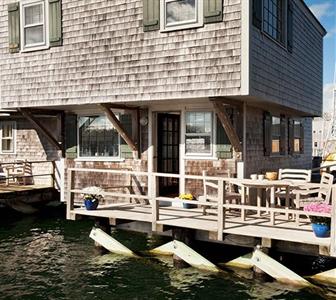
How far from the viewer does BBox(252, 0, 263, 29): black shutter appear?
925cm

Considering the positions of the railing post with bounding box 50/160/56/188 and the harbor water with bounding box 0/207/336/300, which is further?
the railing post with bounding box 50/160/56/188

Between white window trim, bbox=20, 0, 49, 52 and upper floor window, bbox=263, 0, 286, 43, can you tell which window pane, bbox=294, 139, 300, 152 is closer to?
upper floor window, bbox=263, 0, 286, 43

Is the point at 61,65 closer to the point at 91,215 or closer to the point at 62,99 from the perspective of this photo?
the point at 62,99

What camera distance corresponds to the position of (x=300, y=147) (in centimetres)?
1579

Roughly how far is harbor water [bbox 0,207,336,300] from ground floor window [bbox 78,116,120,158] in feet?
9.15

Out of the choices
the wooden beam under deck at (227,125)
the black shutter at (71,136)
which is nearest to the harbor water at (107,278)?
the wooden beam under deck at (227,125)

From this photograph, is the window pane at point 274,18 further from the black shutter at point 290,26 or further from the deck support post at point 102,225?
the deck support post at point 102,225

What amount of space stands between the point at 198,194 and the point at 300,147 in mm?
6443

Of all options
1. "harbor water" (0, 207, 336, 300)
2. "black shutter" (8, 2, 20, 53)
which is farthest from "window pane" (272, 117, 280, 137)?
"black shutter" (8, 2, 20, 53)

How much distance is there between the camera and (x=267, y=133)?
12.0 metres

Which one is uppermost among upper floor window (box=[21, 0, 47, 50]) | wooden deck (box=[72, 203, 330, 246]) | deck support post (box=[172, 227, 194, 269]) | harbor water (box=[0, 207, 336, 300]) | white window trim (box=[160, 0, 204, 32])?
upper floor window (box=[21, 0, 47, 50])

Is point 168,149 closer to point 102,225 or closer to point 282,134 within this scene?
point 102,225

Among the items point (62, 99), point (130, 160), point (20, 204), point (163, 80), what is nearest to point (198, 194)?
point (130, 160)

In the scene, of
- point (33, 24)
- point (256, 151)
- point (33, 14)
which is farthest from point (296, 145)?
point (33, 14)
